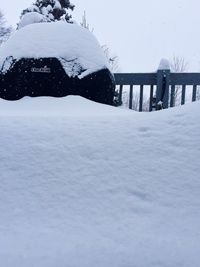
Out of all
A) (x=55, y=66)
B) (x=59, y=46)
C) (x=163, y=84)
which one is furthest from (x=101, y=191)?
(x=163, y=84)

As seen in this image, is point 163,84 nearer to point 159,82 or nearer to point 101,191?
point 159,82

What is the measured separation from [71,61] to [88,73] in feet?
1.15

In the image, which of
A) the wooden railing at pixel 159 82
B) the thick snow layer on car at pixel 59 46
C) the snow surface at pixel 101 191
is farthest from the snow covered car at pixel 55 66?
the snow surface at pixel 101 191

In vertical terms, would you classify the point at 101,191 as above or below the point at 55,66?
below

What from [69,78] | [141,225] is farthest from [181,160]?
[69,78]

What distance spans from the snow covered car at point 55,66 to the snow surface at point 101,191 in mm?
2862

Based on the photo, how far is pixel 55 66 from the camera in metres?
5.60

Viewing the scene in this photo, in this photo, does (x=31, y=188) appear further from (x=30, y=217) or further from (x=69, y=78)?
(x=69, y=78)

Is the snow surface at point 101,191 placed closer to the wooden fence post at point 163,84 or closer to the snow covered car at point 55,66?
the snow covered car at point 55,66

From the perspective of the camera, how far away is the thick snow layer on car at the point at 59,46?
5.70 metres

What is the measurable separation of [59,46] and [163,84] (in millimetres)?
2060

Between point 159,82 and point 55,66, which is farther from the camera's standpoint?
point 159,82

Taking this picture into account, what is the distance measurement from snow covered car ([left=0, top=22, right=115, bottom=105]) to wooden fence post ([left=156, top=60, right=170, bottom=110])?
1.03m

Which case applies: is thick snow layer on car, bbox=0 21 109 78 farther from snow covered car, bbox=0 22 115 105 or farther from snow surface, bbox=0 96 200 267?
snow surface, bbox=0 96 200 267
